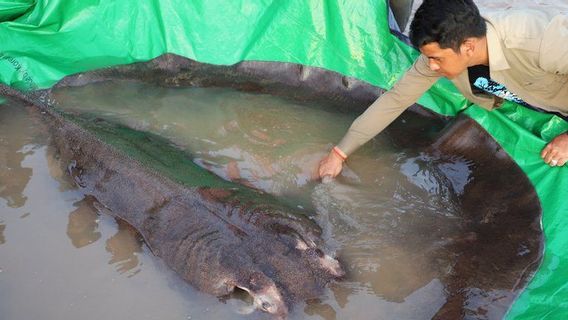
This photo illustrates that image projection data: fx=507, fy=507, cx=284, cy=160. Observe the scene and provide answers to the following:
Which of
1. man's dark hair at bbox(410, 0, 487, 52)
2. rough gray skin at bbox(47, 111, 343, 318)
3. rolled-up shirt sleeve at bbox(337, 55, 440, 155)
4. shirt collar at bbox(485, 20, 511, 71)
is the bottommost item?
rough gray skin at bbox(47, 111, 343, 318)

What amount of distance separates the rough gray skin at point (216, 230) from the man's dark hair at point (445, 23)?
1454 mm

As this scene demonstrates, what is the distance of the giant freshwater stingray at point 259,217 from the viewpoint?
315 centimetres

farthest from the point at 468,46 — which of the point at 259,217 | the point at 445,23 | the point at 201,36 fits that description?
the point at 201,36

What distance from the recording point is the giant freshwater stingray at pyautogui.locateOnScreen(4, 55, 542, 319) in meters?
3.15

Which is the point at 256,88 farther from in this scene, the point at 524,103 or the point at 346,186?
the point at 524,103

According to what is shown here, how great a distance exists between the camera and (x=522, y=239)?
3393mm

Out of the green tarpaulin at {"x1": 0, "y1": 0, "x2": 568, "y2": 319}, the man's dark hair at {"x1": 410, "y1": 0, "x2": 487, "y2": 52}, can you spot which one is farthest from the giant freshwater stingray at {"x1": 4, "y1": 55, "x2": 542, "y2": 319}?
the man's dark hair at {"x1": 410, "y1": 0, "x2": 487, "y2": 52}

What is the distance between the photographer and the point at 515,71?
Result: 3648 millimetres

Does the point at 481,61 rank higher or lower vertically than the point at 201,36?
higher

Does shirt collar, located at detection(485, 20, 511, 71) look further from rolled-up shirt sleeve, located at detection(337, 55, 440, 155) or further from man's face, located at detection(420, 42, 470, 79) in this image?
rolled-up shirt sleeve, located at detection(337, 55, 440, 155)

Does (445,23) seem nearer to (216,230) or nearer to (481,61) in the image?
(481,61)

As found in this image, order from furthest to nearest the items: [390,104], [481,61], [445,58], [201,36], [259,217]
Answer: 1. [201,36]
2. [390,104]
3. [481,61]
4. [259,217]
5. [445,58]

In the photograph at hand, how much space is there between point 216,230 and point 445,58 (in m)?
1.86

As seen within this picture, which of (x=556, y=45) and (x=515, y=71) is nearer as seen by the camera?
(x=556, y=45)
